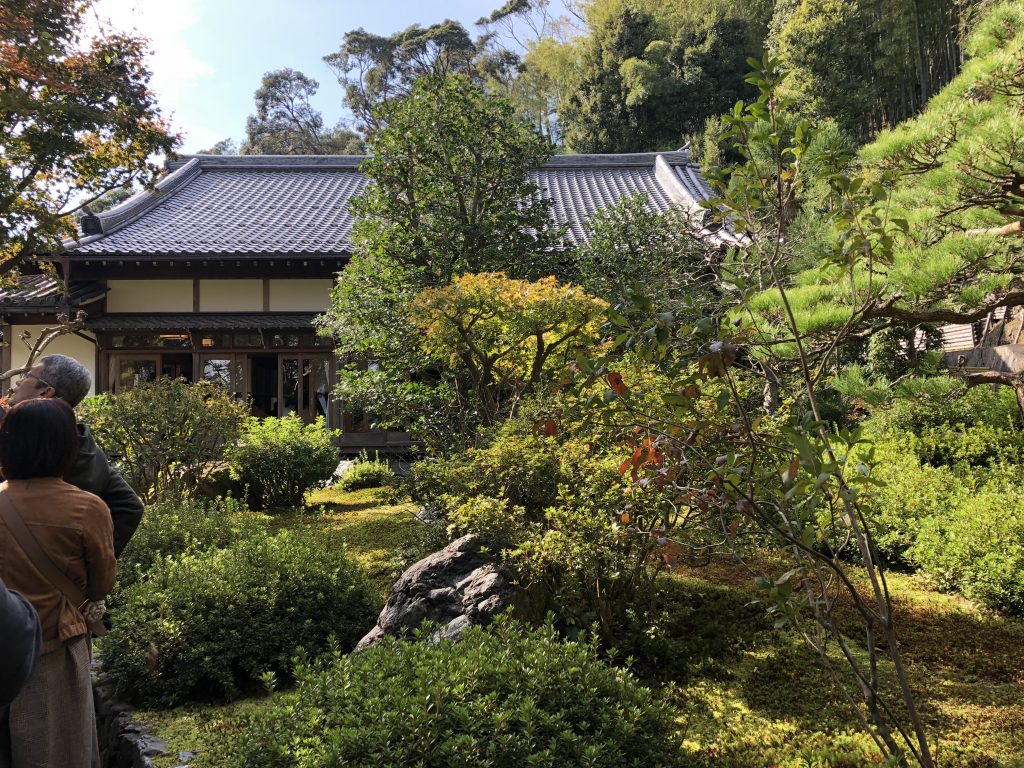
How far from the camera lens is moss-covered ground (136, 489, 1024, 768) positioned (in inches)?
126

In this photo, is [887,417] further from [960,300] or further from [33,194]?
[33,194]

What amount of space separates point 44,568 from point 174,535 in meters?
3.42

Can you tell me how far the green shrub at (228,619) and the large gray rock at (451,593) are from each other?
1.55 feet

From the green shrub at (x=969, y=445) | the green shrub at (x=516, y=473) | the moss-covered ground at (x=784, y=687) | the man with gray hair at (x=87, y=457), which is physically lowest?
the moss-covered ground at (x=784, y=687)

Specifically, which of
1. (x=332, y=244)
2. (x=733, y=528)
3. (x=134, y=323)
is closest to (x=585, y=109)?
(x=332, y=244)

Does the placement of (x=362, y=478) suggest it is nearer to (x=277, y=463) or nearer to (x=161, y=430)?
(x=277, y=463)

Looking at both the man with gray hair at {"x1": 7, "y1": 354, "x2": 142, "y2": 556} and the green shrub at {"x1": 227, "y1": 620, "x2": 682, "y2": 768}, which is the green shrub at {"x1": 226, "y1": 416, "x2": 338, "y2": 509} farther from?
the green shrub at {"x1": 227, "y1": 620, "x2": 682, "y2": 768}

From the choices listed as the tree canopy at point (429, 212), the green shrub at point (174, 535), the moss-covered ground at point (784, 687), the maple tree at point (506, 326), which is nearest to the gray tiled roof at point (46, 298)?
the tree canopy at point (429, 212)

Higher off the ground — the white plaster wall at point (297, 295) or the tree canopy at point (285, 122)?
the tree canopy at point (285, 122)

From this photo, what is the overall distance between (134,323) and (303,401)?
3630mm

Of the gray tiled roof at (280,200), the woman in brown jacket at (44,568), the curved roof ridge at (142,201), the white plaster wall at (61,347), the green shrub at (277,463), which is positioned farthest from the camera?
the curved roof ridge at (142,201)

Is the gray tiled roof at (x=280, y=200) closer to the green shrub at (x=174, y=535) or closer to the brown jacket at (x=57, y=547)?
the green shrub at (x=174, y=535)

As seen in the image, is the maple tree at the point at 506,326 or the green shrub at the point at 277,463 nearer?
the maple tree at the point at 506,326

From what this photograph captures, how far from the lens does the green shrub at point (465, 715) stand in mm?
2322
